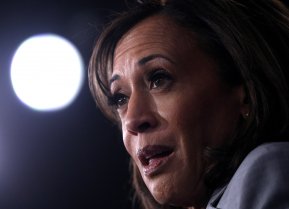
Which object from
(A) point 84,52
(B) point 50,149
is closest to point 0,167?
Result: (B) point 50,149

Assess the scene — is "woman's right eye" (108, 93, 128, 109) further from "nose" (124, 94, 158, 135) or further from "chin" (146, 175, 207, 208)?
"chin" (146, 175, 207, 208)

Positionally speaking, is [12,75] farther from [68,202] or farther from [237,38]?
[237,38]

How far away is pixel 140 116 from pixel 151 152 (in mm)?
74

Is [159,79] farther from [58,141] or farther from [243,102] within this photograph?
[58,141]

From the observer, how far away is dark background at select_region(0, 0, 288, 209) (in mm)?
2412

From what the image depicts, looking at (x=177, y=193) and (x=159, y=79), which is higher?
(x=159, y=79)

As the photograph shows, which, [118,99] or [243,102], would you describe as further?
[118,99]

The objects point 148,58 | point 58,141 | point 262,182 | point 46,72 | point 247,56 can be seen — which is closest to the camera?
point 262,182

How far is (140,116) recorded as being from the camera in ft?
3.89

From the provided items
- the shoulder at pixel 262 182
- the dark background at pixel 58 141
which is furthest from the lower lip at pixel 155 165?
the dark background at pixel 58 141

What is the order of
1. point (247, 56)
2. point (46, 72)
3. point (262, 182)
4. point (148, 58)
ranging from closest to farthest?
point (262, 182) < point (247, 56) < point (148, 58) < point (46, 72)

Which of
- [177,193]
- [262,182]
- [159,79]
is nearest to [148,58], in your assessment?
[159,79]

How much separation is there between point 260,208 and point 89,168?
2.10m

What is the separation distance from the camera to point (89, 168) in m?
2.85
